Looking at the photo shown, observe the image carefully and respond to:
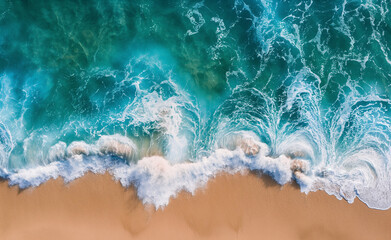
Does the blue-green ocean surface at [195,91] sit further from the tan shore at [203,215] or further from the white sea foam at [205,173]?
the tan shore at [203,215]

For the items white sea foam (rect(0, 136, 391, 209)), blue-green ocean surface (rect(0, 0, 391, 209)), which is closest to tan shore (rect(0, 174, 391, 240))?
white sea foam (rect(0, 136, 391, 209))

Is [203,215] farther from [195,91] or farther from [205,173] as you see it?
[195,91]

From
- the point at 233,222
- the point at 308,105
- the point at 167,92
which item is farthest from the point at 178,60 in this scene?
the point at 233,222

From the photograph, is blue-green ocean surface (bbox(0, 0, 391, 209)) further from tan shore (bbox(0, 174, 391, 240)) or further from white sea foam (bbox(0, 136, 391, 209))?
tan shore (bbox(0, 174, 391, 240))

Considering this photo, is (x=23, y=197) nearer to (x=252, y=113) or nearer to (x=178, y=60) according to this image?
(x=178, y=60)

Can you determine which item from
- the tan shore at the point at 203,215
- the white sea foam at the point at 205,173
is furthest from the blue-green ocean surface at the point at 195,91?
the tan shore at the point at 203,215

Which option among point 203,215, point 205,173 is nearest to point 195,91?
point 205,173

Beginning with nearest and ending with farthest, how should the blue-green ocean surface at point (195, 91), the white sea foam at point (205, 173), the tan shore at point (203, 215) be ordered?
the tan shore at point (203, 215), the white sea foam at point (205, 173), the blue-green ocean surface at point (195, 91)
